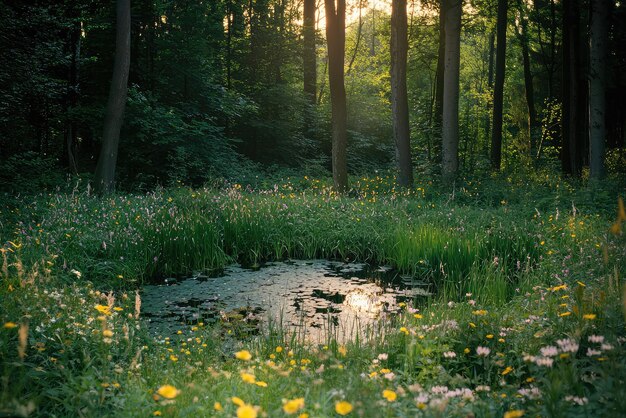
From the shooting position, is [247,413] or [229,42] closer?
[247,413]

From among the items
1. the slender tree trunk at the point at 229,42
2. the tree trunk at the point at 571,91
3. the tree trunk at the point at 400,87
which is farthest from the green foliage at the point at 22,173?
the tree trunk at the point at 571,91

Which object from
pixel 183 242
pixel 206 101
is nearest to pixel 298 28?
pixel 206 101

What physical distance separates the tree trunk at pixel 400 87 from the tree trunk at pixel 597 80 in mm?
4425

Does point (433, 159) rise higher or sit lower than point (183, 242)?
higher

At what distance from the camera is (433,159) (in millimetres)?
18688

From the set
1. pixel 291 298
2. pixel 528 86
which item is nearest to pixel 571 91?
pixel 528 86

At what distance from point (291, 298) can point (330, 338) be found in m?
1.85

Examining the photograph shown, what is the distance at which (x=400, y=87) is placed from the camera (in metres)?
13.3

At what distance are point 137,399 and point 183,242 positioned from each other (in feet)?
17.2

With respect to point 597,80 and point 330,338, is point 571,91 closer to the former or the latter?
point 597,80

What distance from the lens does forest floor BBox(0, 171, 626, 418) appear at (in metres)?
2.56

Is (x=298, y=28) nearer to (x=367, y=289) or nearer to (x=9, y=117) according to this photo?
(x=9, y=117)

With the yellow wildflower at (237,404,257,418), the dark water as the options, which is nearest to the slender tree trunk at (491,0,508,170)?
the dark water

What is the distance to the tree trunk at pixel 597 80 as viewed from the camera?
38.0 feet
